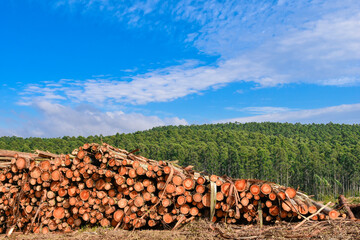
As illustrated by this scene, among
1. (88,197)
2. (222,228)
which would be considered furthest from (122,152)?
(222,228)

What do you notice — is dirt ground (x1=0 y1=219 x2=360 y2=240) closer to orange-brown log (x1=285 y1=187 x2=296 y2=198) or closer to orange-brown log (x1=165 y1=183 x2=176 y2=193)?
orange-brown log (x1=285 y1=187 x2=296 y2=198)

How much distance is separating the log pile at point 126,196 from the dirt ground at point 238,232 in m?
0.32

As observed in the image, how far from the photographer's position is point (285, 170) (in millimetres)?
67000

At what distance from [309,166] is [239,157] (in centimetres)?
1762

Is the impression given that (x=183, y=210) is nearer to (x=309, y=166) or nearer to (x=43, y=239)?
(x=43, y=239)

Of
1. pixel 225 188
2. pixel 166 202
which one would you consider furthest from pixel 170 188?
pixel 225 188

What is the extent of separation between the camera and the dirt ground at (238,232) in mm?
5590

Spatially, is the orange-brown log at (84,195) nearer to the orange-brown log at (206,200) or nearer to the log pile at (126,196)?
the log pile at (126,196)

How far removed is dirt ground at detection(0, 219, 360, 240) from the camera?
5590 mm

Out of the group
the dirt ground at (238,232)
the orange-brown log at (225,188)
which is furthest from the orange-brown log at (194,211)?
the orange-brown log at (225,188)

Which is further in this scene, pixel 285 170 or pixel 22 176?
pixel 285 170

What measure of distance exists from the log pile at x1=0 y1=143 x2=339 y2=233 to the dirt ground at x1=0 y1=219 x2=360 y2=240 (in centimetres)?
32

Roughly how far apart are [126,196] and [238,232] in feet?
10.9

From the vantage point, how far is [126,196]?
739cm
